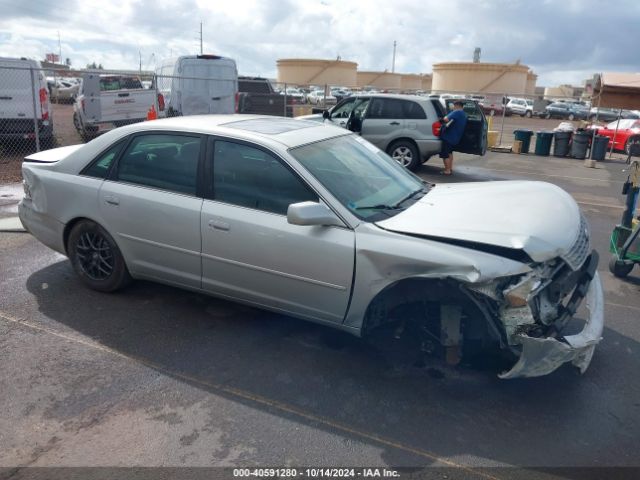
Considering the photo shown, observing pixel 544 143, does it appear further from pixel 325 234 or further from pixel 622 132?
pixel 325 234

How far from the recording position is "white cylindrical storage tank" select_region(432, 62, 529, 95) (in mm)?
57812

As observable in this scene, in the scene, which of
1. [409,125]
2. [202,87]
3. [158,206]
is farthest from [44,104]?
[158,206]

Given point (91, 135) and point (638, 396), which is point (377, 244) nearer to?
point (638, 396)

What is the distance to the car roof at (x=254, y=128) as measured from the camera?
3994 mm

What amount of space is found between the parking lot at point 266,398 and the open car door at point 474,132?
7.62 m

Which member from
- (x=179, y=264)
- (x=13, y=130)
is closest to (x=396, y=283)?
(x=179, y=264)

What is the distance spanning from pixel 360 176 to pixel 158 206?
5.15 feet

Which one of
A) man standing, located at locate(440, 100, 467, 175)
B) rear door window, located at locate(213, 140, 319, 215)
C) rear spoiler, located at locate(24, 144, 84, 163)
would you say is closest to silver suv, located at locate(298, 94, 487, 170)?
man standing, located at locate(440, 100, 467, 175)

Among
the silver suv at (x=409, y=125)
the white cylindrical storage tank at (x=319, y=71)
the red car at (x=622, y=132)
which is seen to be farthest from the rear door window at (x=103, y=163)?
the white cylindrical storage tank at (x=319, y=71)

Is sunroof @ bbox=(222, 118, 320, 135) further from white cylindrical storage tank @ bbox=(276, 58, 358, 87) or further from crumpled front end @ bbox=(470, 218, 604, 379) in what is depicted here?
white cylindrical storage tank @ bbox=(276, 58, 358, 87)

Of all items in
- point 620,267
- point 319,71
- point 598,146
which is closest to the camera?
point 620,267

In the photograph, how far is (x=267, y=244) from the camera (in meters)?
3.69

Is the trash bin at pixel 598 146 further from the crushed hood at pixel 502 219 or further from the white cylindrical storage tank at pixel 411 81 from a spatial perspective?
the white cylindrical storage tank at pixel 411 81

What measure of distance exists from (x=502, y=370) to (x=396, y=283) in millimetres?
1000
